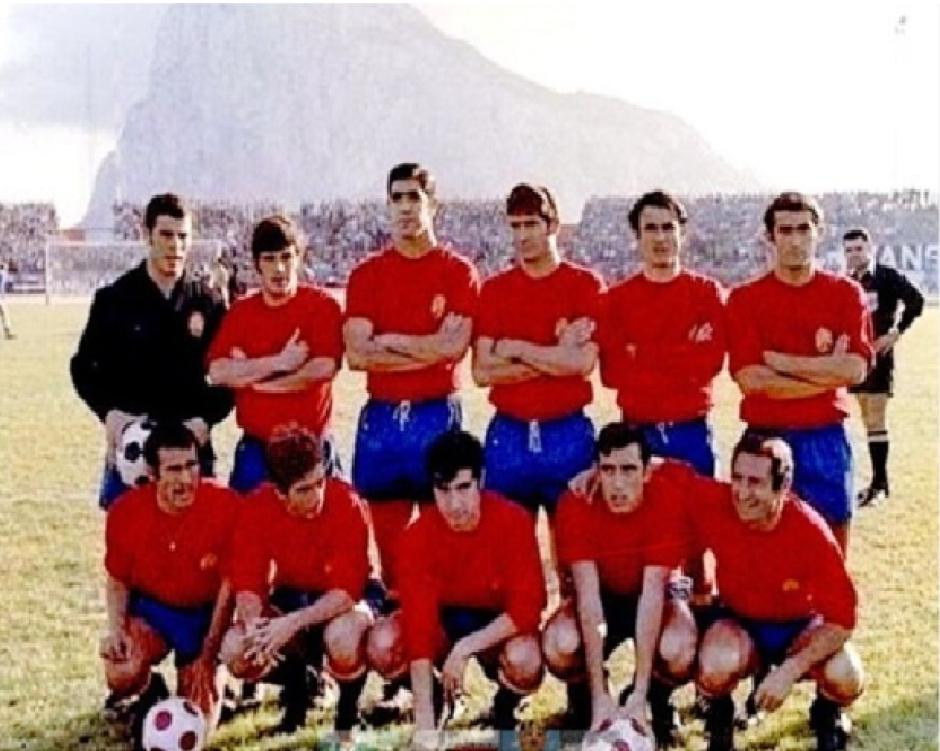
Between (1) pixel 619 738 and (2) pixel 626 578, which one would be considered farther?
(2) pixel 626 578

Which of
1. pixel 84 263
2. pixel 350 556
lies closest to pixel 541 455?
pixel 350 556

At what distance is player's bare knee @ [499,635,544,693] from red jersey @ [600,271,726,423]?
81cm

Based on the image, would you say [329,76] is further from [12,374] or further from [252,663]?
[252,663]

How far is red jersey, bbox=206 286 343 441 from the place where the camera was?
4.54 meters

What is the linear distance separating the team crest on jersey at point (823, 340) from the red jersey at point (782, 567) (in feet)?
1.60

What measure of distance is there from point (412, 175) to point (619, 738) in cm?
177

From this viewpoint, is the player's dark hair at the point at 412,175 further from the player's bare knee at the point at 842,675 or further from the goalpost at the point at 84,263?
the goalpost at the point at 84,263

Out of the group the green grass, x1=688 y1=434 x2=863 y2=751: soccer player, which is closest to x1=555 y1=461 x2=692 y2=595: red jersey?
x1=688 y1=434 x2=863 y2=751: soccer player

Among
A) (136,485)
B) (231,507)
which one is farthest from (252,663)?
(136,485)

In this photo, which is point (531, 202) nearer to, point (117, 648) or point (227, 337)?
point (227, 337)

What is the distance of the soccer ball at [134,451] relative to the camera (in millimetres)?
4621

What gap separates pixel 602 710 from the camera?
13.0 ft

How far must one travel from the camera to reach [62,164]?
27000mm

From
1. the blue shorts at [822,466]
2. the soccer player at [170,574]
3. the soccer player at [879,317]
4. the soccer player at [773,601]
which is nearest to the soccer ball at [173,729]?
the soccer player at [170,574]
